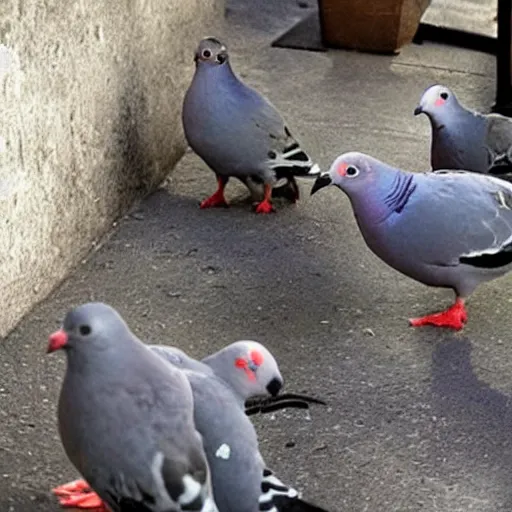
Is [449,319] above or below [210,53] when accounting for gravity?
below

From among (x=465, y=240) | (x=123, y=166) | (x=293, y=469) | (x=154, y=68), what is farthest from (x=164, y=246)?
(x=293, y=469)

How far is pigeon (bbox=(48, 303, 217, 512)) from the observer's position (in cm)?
204

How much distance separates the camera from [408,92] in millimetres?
5484

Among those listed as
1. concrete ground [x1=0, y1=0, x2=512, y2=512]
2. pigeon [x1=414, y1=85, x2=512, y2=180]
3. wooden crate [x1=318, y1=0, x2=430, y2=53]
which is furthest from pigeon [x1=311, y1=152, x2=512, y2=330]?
wooden crate [x1=318, y1=0, x2=430, y2=53]

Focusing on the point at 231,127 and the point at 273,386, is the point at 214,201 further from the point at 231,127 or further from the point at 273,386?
the point at 273,386

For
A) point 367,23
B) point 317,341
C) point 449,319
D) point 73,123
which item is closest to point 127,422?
point 317,341

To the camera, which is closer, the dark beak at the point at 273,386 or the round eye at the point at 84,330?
the round eye at the point at 84,330

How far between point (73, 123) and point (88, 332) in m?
1.55

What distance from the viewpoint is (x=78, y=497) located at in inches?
97.3

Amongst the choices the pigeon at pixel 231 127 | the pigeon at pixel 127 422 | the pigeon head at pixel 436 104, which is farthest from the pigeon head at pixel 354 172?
the pigeon at pixel 127 422

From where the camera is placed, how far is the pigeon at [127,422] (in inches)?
80.2

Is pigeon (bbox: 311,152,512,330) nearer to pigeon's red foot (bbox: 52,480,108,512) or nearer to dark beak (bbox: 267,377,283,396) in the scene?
dark beak (bbox: 267,377,283,396)

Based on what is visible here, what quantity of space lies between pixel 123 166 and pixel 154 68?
0.41 metres

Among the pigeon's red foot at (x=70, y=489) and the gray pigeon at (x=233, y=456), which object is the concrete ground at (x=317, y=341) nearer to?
the pigeon's red foot at (x=70, y=489)
